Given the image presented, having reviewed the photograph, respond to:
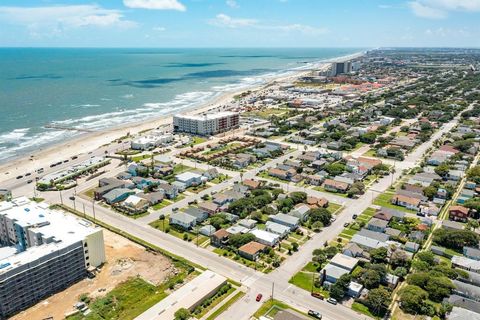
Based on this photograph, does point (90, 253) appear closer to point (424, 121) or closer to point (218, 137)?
point (218, 137)

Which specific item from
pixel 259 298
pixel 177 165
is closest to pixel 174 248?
pixel 259 298

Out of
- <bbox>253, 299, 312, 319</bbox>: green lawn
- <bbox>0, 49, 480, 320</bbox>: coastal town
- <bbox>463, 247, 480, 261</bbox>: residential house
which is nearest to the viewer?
<bbox>253, 299, 312, 319</bbox>: green lawn

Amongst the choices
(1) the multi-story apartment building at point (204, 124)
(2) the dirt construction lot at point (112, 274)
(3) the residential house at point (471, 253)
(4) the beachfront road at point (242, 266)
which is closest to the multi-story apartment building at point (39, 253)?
(2) the dirt construction lot at point (112, 274)

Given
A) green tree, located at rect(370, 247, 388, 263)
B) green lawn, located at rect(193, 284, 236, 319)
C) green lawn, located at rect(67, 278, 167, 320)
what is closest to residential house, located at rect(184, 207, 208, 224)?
green lawn, located at rect(67, 278, 167, 320)

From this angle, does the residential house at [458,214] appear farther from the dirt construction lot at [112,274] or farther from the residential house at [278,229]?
the dirt construction lot at [112,274]

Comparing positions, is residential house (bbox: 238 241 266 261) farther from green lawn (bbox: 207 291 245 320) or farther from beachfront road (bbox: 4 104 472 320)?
green lawn (bbox: 207 291 245 320)

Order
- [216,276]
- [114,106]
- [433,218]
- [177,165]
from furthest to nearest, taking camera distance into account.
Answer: [114,106] → [177,165] → [433,218] → [216,276]
